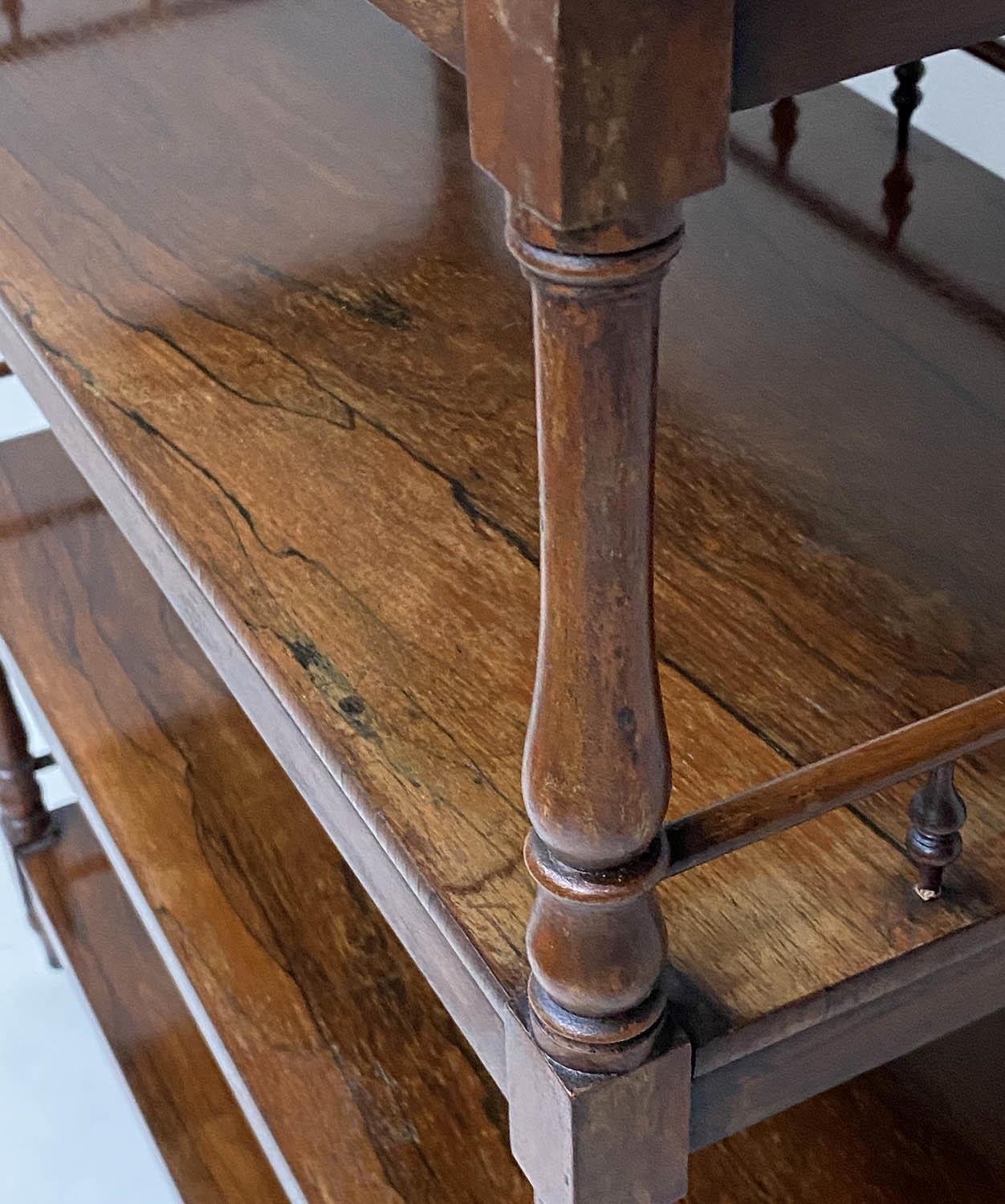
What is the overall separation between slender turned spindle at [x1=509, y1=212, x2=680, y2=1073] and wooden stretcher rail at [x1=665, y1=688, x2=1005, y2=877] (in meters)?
0.02

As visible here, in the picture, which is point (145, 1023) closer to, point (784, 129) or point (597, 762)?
point (784, 129)

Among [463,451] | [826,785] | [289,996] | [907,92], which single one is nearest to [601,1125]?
[826,785]

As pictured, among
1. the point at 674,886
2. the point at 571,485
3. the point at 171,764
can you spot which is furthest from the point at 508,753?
the point at 171,764

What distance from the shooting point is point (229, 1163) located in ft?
3.96

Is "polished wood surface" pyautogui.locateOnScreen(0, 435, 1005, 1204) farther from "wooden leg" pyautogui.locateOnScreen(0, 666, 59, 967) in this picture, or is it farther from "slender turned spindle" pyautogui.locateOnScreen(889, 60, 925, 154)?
"slender turned spindle" pyautogui.locateOnScreen(889, 60, 925, 154)

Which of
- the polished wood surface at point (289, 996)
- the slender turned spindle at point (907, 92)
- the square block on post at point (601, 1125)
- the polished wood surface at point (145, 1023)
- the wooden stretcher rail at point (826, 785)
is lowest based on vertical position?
the polished wood surface at point (145, 1023)

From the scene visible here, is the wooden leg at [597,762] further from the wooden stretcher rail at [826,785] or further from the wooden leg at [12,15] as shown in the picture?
the wooden leg at [12,15]

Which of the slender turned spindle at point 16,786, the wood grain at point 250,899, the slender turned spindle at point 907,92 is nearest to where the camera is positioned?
the wood grain at point 250,899

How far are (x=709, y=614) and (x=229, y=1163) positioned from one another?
0.67 meters

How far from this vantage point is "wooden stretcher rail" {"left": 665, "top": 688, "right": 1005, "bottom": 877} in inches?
20.6

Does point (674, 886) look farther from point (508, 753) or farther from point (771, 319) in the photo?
point (771, 319)

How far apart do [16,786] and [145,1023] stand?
0.28 m

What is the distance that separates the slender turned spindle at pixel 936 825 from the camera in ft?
1.91

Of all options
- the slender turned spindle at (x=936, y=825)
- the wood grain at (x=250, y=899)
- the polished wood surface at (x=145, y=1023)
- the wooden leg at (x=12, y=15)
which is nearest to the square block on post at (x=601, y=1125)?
the slender turned spindle at (x=936, y=825)
